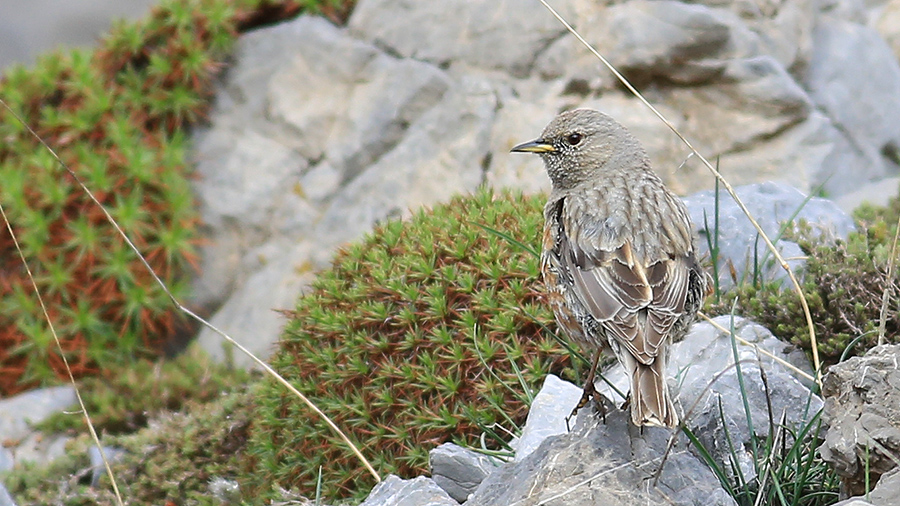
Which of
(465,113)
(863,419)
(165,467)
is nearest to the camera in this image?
(863,419)

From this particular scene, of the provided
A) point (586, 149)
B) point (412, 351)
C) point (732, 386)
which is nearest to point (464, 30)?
point (412, 351)

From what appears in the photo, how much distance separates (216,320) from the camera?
29.8 ft

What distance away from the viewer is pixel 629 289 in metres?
4.29

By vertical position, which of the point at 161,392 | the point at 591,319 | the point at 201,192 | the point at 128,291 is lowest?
the point at 161,392

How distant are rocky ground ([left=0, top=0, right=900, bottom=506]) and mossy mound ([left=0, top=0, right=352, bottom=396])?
27cm

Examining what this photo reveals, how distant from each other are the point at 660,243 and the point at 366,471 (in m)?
2.10

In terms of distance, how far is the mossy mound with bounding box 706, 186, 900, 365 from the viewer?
18.2 ft

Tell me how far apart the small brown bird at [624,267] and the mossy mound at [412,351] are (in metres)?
0.75

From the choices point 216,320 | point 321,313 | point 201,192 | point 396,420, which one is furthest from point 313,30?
point 396,420

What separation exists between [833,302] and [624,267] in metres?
1.80

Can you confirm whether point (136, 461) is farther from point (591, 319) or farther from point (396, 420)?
point (591, 319)

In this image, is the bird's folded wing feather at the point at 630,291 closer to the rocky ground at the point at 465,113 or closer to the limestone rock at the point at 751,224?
the limestone rock at the point at 751,224

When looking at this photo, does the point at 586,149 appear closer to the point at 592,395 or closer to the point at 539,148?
the point at 539,148

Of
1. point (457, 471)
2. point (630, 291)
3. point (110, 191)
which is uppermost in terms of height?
point (630, 291)
